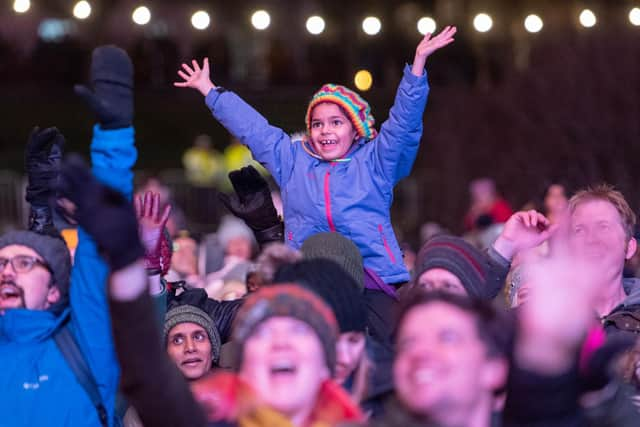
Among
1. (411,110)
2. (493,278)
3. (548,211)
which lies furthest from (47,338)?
(548,211)

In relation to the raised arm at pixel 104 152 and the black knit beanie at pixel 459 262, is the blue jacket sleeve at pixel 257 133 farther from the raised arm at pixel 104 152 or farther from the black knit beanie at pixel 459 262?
the raised arm at pixel 104 152

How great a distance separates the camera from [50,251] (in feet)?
17.8

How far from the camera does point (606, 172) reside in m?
18.8

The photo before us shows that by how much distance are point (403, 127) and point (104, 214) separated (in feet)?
9.70

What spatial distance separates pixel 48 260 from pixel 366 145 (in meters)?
2.20

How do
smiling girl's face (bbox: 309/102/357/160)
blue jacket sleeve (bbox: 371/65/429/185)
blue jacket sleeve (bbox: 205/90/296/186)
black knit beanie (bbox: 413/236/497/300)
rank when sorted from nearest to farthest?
black knit beanie (bbox: 413/236/497/300) < blue jacket sleeve (bbox: 371/65/429/185) < smiling girl's face (bbox: 309/102/357/160) < blue jacket sleeve (bbox: 205/90/296/186)

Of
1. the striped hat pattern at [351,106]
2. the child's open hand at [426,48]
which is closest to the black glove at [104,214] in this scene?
the child's open hand at [426,48]

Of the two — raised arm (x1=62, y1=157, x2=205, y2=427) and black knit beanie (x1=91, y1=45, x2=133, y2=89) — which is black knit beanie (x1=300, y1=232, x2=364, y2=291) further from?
raised arm (x1=62, y1=157, x2=205, y2=427)

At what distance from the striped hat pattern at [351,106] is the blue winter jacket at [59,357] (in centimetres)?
232

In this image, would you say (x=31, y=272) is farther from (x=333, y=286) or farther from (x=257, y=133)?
(x=257, y=133)

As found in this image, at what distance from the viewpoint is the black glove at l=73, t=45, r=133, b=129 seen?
186 inches

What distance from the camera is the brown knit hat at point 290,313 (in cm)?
427

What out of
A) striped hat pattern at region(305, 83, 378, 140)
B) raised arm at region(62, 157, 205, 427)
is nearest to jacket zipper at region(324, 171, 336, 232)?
striped hat pattern at region(305, 83, 378, 140)

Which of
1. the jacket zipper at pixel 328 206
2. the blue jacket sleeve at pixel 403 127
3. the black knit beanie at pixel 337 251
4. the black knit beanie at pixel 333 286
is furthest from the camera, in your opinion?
the jacket zipper at pixel 328 206
